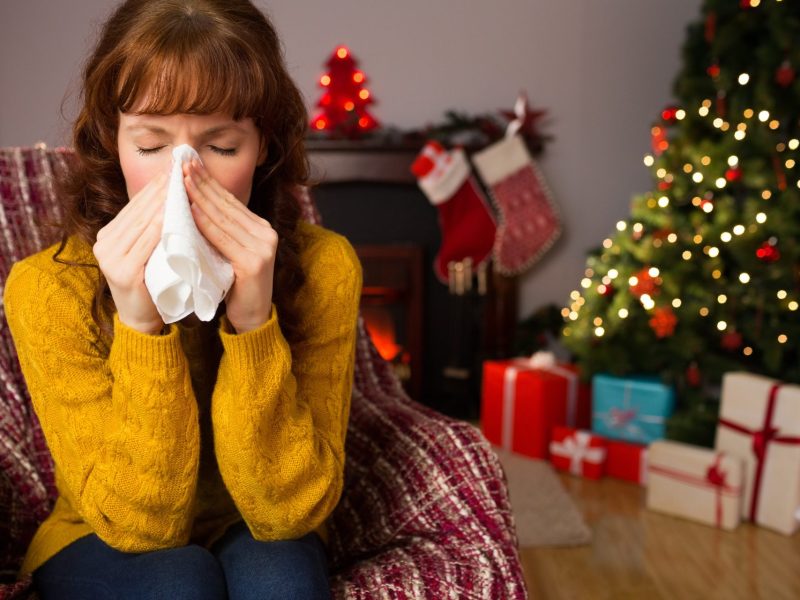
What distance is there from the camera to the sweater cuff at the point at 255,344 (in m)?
1.04

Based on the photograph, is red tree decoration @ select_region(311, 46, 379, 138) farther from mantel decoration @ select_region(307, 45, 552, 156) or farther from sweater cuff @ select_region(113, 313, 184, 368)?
sweater cuff @ select_region(113, 313, 184, 368)

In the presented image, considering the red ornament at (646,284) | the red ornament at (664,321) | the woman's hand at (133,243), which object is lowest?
the red ornament at (664,321)

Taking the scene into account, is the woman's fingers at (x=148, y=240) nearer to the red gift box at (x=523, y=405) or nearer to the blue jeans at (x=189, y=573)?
the blue jeans at (x=189, y=573)

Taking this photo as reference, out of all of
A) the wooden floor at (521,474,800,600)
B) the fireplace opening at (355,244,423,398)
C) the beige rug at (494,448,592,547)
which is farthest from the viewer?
the fireplace opening at (355,244,423,398)

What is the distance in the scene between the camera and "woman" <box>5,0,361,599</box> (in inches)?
39.6

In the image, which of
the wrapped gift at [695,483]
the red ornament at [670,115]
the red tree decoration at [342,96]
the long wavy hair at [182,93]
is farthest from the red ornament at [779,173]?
the long wavy hair at [182,93]

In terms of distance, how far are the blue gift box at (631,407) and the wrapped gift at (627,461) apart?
0.05m

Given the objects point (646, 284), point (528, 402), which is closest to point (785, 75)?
point (646, 284)

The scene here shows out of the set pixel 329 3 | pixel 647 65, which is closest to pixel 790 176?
pixel 647 65

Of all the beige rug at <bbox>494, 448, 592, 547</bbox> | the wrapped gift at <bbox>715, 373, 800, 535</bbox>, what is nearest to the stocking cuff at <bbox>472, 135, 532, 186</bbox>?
the beige rug at <bbox>494, 448, 592, 547</bbox>

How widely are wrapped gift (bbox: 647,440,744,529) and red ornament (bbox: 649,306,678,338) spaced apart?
0.38m

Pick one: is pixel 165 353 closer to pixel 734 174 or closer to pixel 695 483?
pixel 695 483

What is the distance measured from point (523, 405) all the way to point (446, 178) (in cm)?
93

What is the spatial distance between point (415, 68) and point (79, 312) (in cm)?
256
